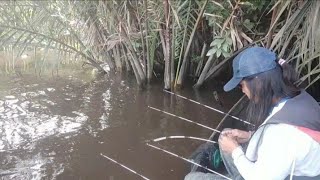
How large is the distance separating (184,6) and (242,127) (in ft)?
6.01

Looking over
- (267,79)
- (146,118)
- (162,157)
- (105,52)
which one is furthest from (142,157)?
(105,52)

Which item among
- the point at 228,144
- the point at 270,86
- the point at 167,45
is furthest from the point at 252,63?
the point at 167,45

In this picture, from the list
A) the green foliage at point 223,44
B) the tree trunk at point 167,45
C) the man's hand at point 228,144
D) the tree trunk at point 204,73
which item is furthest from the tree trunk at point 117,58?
the man's hand at point 228,144

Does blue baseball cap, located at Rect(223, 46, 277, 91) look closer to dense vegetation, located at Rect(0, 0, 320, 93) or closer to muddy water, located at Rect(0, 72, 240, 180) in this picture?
dense vegetation, located at Rect(0, 0, 320, 93)

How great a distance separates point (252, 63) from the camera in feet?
5.54

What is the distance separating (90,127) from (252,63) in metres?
2.58

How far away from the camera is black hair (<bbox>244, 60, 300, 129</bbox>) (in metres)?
1.66

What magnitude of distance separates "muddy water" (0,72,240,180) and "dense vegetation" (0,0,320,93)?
0.45 m

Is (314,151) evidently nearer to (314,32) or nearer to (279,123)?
(279,123)

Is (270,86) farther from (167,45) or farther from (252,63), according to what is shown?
(167,45)

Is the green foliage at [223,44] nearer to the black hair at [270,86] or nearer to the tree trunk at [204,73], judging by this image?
the tree trunk at [204,73]

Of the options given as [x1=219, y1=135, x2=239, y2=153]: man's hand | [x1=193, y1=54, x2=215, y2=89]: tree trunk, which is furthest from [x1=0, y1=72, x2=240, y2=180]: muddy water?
[x1=219, y1=135, x2=239, y2=153]: man's hand

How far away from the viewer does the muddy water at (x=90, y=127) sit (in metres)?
3.21

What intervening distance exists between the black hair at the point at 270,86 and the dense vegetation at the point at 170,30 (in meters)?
1.38
